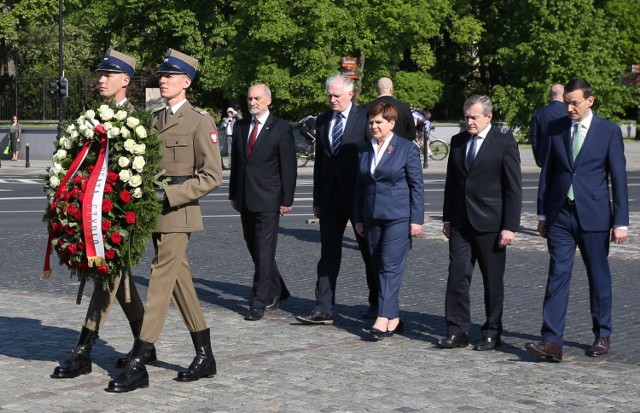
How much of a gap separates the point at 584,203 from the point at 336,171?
2343 millimetres

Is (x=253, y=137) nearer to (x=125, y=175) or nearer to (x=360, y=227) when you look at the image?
(x=360, y=227)

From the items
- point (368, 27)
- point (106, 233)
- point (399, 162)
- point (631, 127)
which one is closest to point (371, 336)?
point (399, 162)

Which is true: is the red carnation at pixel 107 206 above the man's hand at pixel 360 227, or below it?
above

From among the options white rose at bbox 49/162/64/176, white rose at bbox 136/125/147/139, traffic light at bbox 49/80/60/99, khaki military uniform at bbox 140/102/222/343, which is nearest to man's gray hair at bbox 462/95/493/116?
khaki military uniform at bbox 140/102/222/343

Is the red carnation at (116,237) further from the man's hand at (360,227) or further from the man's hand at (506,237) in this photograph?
the man's hand at (506,237)

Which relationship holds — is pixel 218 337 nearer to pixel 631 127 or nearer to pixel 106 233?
pixel 106 233

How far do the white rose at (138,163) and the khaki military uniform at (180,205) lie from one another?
262 millimetres

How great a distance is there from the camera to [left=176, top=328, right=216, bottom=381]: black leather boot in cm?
739

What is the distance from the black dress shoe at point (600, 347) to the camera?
828 centimetres

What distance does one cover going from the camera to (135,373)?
7.12 m

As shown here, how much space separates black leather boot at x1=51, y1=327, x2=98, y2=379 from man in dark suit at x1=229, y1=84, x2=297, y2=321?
8.89ft

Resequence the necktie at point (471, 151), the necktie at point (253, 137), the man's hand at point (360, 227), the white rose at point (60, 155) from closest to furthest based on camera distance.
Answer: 1. the white rose at point (60, 155)
2. the necktie at point (471, 151)
3. the man's hand at point (360, 227)
4. the necktie at point (253, 137)

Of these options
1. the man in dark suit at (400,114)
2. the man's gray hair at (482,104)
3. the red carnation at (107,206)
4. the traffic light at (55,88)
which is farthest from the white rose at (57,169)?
the traffic light at (55,88)

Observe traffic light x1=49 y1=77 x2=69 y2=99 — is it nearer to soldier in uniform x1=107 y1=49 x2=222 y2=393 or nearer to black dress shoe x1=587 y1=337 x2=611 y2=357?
soldier in uniform x1=107 y1=49 x2=222 y2=393
